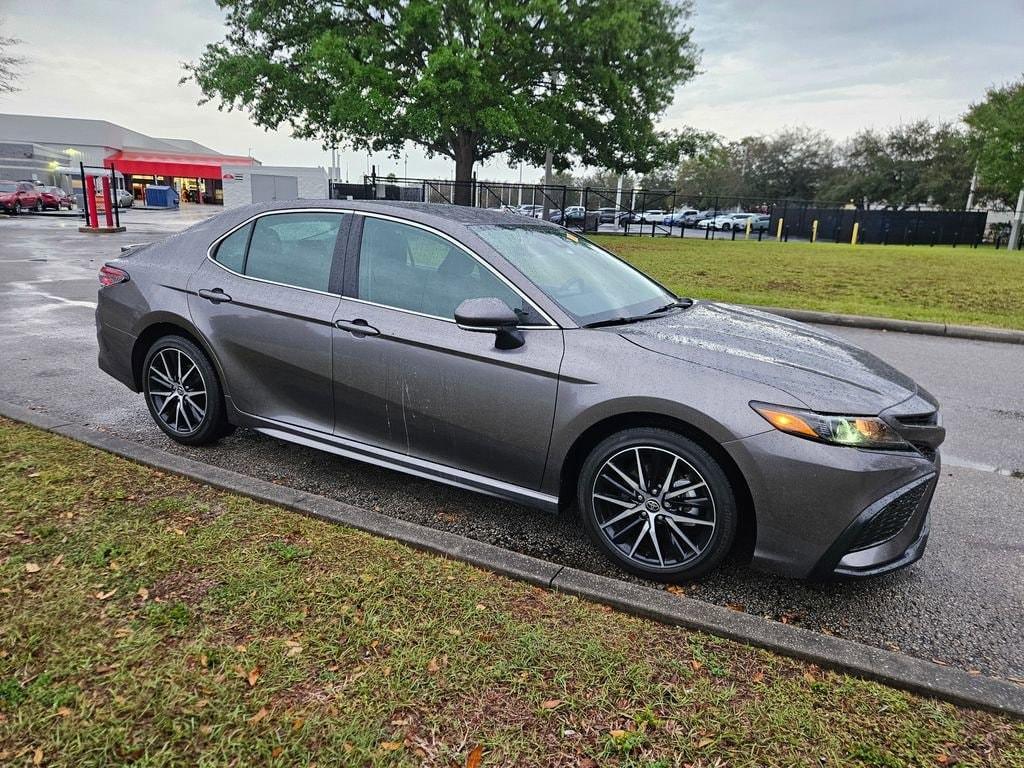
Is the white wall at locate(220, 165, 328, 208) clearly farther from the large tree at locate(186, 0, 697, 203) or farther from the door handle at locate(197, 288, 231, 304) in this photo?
the door handle at locate(197, 288, 231, 304)

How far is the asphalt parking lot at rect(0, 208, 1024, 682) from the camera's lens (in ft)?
9.42

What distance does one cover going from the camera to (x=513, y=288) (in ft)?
11.0

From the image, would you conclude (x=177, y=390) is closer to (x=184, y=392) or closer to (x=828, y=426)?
(x=184, y=392)

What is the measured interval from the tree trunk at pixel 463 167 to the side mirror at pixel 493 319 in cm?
2491

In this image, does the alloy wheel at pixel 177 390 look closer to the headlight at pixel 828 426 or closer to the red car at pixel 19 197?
the headlight at pixel 828 426

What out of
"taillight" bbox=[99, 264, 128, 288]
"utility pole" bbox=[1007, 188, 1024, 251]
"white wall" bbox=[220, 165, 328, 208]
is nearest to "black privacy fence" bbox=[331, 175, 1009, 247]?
"utility pole" bbox=[1007, 188, 1024, 251]

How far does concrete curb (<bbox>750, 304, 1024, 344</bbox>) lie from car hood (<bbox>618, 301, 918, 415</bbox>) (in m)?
6.06

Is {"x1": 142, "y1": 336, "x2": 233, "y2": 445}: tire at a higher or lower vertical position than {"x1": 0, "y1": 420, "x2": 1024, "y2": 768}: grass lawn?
higher

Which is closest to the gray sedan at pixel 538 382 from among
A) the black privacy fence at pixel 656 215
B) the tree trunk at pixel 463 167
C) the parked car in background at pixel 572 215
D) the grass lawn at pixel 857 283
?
the grass lawn at pixel 857 283

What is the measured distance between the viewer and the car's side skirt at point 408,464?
3.30 metres

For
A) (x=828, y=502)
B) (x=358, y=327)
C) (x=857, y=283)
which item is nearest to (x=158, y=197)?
(x=857, y=283)

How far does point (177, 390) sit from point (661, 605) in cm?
322

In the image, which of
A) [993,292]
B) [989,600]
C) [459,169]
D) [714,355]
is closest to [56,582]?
[714,355]

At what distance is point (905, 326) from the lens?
382 inches
